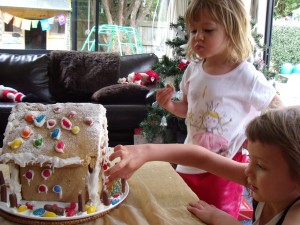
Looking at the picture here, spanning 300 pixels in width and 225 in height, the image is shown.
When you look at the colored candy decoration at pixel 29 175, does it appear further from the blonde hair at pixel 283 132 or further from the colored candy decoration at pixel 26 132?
the blonde hair at pixel 283 132

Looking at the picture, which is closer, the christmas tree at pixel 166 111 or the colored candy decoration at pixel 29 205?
the colored candy decoration at pixel 29 205

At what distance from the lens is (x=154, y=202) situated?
100cm

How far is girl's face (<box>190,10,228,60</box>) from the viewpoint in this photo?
133 cm

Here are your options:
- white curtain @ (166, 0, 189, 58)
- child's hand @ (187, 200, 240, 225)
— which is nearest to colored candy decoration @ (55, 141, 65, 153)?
child's hand @ (187, 200, 240, 225)

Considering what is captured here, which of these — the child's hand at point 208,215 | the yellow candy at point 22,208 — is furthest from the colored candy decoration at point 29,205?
the child's hand at point 208,215

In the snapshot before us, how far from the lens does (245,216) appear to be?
2.41 meters

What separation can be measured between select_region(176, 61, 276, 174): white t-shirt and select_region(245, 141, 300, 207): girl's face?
480mm

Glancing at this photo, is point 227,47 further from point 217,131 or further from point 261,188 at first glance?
point 261,188

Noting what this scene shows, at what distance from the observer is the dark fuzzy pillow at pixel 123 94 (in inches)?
142

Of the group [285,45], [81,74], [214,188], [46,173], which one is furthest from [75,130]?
[285,45]

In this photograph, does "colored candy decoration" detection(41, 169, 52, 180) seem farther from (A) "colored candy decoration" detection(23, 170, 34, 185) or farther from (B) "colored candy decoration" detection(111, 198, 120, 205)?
(B) "colored candy decoration" detection(111, 198, 120, 205)

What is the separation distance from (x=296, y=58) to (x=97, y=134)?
573 centimetres

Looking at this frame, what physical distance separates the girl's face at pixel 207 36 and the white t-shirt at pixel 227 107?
0.11m

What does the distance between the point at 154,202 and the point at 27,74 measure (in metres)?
3.57
